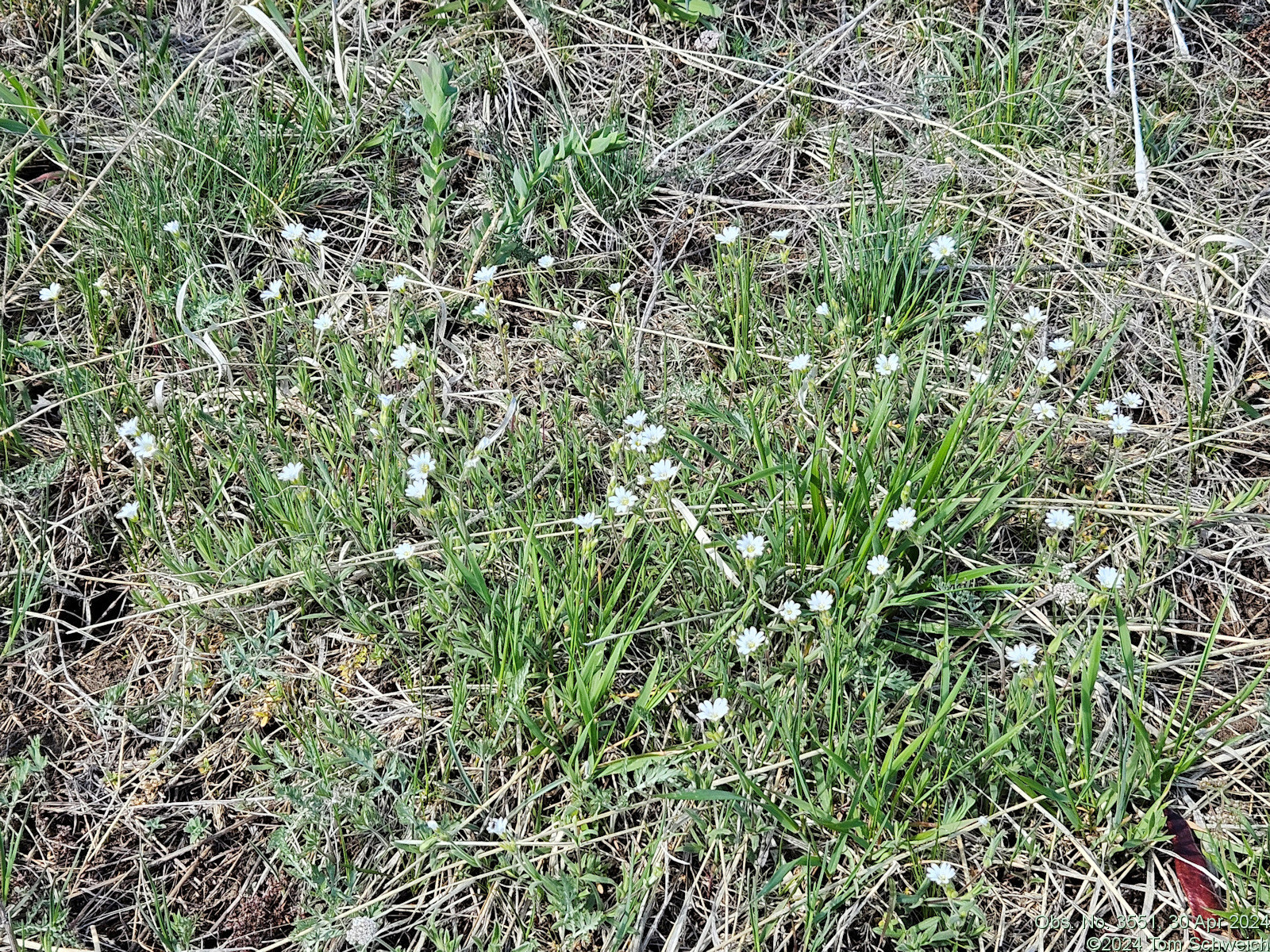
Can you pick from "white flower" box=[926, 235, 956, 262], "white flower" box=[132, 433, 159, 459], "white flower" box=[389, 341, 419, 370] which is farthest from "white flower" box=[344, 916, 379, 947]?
"white flower" box=[926, 235, 956, 262]

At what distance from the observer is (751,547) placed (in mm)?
1924

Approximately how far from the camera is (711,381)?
96.9 inches

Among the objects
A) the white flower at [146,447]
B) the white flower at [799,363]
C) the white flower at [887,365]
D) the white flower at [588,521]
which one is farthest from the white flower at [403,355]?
the white flower at [887,365]

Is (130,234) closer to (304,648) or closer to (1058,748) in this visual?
(304,648)

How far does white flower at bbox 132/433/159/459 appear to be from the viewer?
7.42 ft

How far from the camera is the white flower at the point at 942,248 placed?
2539 millimetres

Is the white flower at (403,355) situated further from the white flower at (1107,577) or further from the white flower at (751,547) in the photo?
the white flower at (1107,577)

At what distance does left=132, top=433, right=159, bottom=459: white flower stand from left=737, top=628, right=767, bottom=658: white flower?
1.35m

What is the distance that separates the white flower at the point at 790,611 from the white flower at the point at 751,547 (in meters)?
0.10

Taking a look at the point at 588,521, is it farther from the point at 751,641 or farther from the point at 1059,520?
the point at 1059,520

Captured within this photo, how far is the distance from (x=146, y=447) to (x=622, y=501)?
108cm

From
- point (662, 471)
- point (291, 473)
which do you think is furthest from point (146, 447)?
point (662, 471)

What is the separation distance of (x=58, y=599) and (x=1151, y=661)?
2.23 metres

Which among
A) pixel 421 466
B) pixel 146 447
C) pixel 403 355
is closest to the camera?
pixel 421 466
